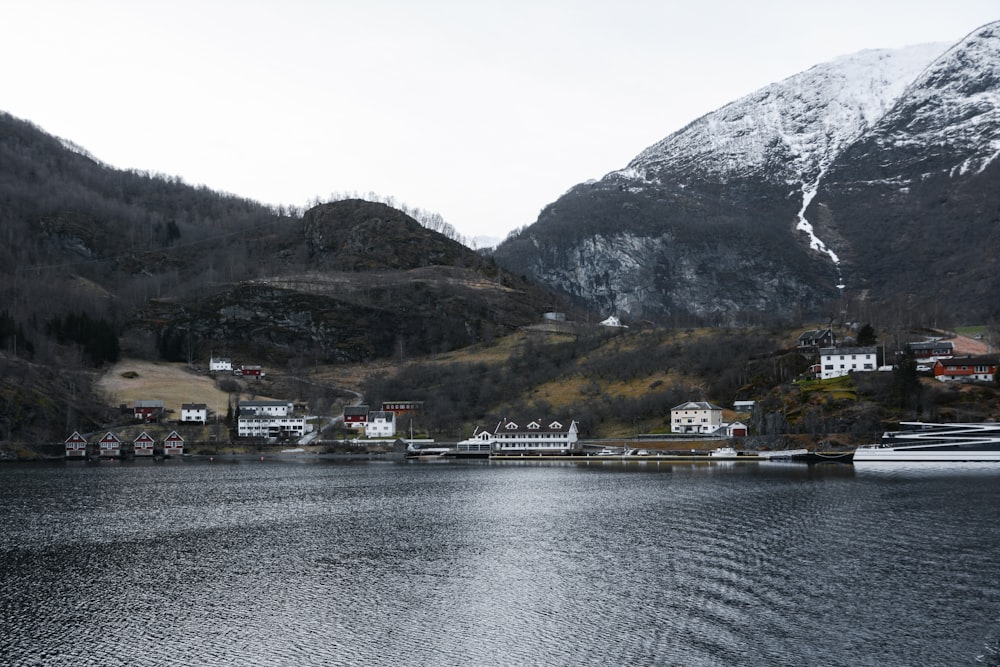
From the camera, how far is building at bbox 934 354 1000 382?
106494 millimetres

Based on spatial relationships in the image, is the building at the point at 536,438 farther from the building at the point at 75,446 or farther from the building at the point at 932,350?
the building at the point at 75,446

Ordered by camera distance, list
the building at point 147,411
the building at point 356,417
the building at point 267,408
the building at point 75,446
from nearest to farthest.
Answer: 1. the building at point 75,446
2. the building at point 147,411
3. the building at point 267,408
4. the building at point 356,417

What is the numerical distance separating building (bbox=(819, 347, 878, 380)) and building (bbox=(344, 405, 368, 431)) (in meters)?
74.9

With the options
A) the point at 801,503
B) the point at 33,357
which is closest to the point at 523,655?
the point at 801,503

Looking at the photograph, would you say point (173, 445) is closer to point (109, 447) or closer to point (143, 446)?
point (143, 446)

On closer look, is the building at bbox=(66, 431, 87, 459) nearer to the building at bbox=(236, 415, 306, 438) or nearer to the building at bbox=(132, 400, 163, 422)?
the building at bbox=(132, 400, 163, 422)

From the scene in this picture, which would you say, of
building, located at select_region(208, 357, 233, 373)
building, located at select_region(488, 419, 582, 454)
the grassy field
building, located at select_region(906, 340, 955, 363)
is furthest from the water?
building, located at select_region(208, 357, 233, 373)

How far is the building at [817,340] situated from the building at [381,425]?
6851cm

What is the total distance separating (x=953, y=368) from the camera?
355 ft

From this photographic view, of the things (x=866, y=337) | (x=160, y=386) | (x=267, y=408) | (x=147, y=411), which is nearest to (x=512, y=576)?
(x=866, y=337)

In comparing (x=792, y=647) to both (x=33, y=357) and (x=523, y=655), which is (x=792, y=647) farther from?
(x=33, y=357)

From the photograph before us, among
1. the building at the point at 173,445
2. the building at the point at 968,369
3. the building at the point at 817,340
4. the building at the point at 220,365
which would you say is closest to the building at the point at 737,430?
the building at the point at 968,369

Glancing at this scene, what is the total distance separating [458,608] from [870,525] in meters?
28.5

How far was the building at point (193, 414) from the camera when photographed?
13800 centimetres
